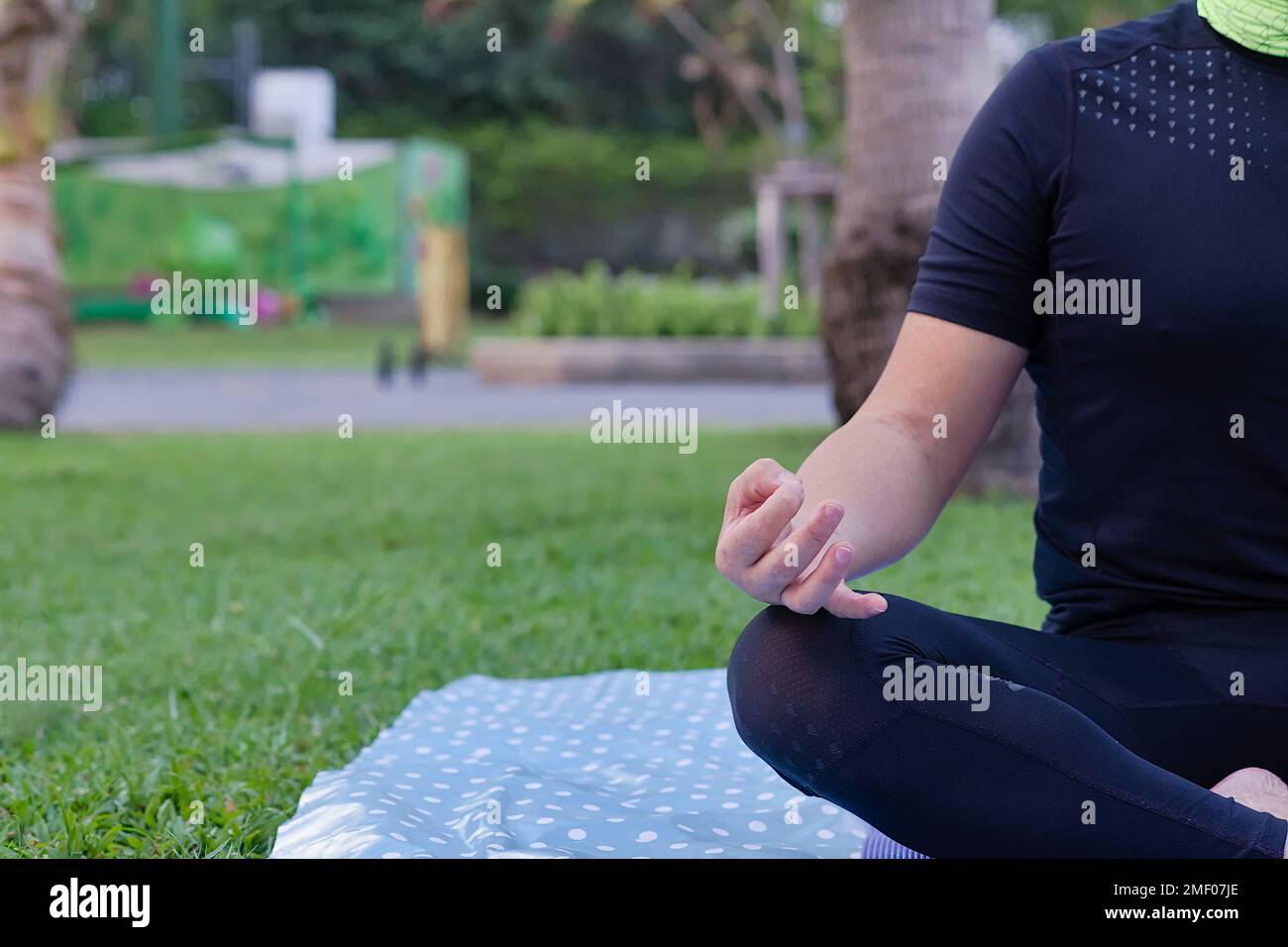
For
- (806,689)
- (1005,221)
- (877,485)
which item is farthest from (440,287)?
(806,689)

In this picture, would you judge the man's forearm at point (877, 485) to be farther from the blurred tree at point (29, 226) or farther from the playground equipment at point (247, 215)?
the playground equipment at point (247, 215)

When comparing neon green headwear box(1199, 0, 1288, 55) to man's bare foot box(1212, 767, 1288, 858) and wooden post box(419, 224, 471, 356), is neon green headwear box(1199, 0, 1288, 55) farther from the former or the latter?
wooden post box(419, 224, 471, 356)

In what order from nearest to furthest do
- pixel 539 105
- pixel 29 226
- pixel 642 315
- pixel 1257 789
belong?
1. pixel 1257 789
2. pixel 29 226
3. pixel 642 315
4. pixel 539 105

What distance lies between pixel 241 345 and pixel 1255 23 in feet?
51.5

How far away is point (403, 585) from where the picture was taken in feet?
14.2

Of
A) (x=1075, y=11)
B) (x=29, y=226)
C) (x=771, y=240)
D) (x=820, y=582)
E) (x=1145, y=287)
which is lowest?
(x=820, y=582)

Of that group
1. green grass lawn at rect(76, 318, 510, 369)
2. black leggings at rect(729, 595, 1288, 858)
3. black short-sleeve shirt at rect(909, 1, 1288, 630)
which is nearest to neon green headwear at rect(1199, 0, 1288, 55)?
black short-sleeve shirt at rect(909, 1, 1288, 630)

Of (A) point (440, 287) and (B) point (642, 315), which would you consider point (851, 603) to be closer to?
(B) point (642, 315)

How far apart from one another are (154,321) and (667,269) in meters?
8.71

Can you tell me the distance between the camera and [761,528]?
152 cm

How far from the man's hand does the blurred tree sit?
6838 mm

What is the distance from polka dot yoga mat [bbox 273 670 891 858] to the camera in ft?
7.02

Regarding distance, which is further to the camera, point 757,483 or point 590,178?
point 590,178
